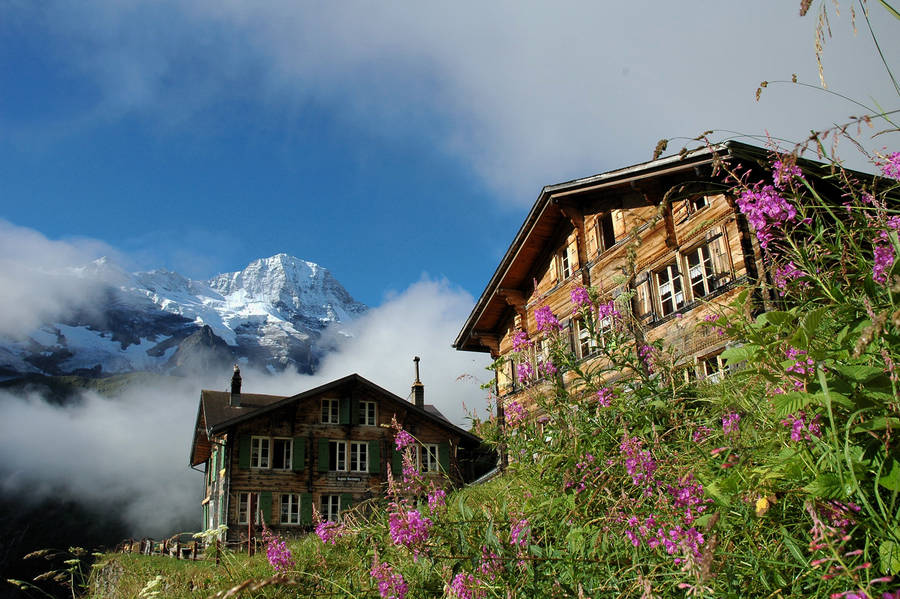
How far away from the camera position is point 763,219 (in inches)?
124

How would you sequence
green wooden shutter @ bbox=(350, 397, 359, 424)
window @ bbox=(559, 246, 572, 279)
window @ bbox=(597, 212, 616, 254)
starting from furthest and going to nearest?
green wooden shutter @ bbox=(350, 397, 359, 424) → window @ bbox=(559, 246, 572, 279) → window @ bbox=(597, 212, 616, 254)

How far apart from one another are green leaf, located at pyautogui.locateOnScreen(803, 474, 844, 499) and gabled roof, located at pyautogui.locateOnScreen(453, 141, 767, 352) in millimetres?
11140

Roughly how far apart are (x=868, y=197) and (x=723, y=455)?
4.44ft

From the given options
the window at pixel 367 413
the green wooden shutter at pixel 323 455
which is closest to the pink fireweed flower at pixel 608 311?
the green wooden shutter at pixel 323 455

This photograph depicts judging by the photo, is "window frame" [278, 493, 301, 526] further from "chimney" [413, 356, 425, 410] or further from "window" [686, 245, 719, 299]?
"window" [686, 245, 719, 299]

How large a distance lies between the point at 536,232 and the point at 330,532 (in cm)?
1471

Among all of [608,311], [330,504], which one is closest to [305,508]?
[330,504]

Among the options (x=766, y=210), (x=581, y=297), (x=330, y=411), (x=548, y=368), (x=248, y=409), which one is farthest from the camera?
(x=248, y=409)

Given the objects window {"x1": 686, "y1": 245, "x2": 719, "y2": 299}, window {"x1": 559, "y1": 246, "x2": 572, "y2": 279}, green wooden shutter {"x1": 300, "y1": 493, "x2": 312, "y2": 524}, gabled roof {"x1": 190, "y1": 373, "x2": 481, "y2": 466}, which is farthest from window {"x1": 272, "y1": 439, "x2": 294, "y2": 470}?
window {"x1": 686, "y1": 245, "x2": 719, "y2": 299}

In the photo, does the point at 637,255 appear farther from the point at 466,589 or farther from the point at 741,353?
the point at 466,589

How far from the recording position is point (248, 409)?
123ft

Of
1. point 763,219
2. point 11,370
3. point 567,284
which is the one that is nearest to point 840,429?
point 763,219

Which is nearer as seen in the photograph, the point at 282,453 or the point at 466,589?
the point at 466,589

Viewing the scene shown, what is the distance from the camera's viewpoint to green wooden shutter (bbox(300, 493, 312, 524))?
2784 centimetres
